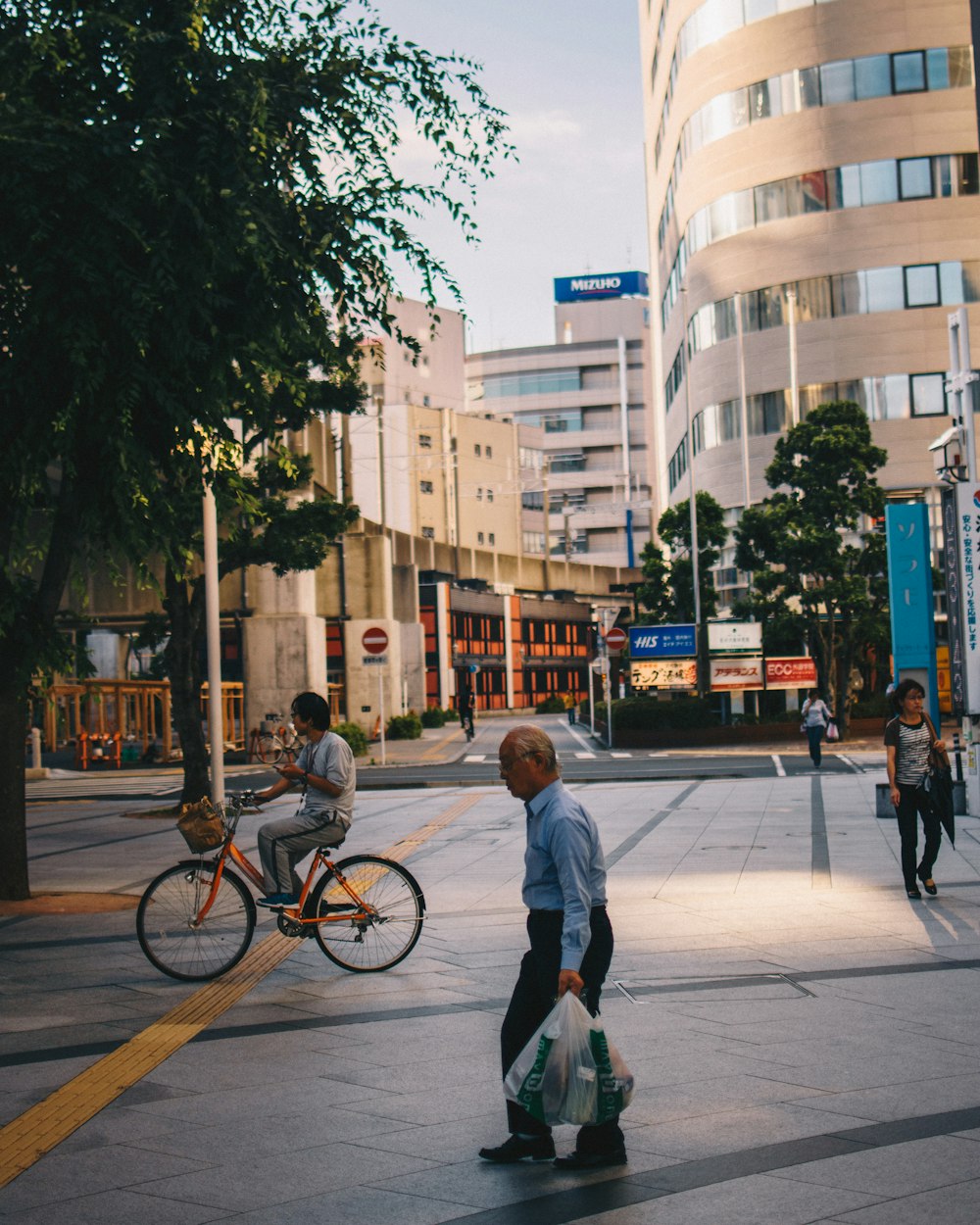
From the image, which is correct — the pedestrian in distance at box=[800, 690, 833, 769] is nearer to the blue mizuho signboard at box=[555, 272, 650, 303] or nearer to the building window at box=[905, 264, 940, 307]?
the building window at box=[905, 264, 940, 307]

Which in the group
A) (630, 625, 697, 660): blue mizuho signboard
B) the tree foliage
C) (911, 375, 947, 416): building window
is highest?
(911, 375, 947, 416): building window

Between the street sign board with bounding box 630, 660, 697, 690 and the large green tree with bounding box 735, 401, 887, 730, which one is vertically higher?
the large green tree with bounding box 735, 401, 887, 730

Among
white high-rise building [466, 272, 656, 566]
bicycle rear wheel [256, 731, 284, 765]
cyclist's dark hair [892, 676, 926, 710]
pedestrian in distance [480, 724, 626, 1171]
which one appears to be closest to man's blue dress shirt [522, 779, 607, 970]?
pedestrian in distance [480, 724, 626, 1171]

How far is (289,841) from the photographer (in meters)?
9.12

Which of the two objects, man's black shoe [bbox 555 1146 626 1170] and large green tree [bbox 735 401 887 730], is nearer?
man's black shoe [bbox 555 1146 626 1170]

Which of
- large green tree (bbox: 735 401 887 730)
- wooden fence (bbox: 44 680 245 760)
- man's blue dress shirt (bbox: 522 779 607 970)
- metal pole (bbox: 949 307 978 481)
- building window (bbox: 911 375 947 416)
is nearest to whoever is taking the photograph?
man's blue dress shirt (bbox: 522 779 607 970)

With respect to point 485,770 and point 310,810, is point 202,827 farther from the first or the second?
point 485,770

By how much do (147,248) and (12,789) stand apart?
199 inches

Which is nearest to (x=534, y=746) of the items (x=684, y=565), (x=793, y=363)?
(x=684, y=565)

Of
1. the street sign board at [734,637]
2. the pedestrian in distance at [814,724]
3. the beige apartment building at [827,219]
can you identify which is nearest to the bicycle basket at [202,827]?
the pedestrian in distance at [814,724]

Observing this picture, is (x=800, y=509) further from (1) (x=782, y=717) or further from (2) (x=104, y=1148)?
(2) (x=104, y=1148)

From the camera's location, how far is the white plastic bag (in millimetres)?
5066

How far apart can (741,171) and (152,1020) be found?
164ft

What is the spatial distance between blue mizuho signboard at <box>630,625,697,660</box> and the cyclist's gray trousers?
3403cm
